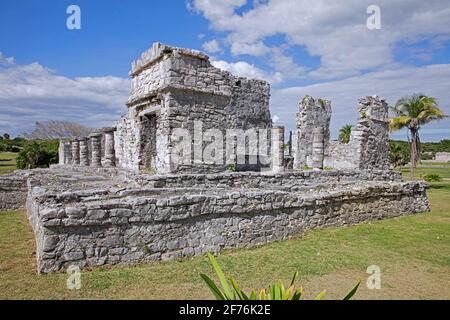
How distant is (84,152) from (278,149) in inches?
509

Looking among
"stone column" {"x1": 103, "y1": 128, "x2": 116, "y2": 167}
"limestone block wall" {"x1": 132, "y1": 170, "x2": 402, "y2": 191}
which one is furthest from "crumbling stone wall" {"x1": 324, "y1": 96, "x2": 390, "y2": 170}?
"stone column" {"x1": 103, "y1": 128, "x2": 116, "y2": 167}

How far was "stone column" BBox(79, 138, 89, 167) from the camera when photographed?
67.7 ft

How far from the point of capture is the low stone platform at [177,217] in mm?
5359

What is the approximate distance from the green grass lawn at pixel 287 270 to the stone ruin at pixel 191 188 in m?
0.34

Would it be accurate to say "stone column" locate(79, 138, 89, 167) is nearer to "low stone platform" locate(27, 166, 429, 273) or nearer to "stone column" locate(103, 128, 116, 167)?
"stone column" locate(103, 128, 116, 167)

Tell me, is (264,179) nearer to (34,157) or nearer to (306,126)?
(306,126)

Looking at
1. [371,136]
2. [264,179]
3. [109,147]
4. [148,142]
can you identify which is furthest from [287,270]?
[109,147]

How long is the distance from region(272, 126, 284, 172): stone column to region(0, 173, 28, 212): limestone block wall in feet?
27.0

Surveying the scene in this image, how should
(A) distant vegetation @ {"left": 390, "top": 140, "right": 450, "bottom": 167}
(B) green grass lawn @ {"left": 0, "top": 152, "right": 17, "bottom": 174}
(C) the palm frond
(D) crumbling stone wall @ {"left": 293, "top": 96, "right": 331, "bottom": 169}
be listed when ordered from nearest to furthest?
(C) the palm frond, (D) crumbling stone wall @ {"left": 293, "top": 96, "right": 331, "bottom": 169}, (B) green grass lawn @ {"left": 0, "top": 152, "right": 17, "bottom": 174}, (A) distant vegetation @ {"left": 390, "top": 140, "right": 450, "bottom": 167}

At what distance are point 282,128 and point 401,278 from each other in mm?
8302

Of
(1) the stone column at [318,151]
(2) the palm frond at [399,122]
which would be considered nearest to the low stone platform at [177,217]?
(1) the stone column at [318,151]
